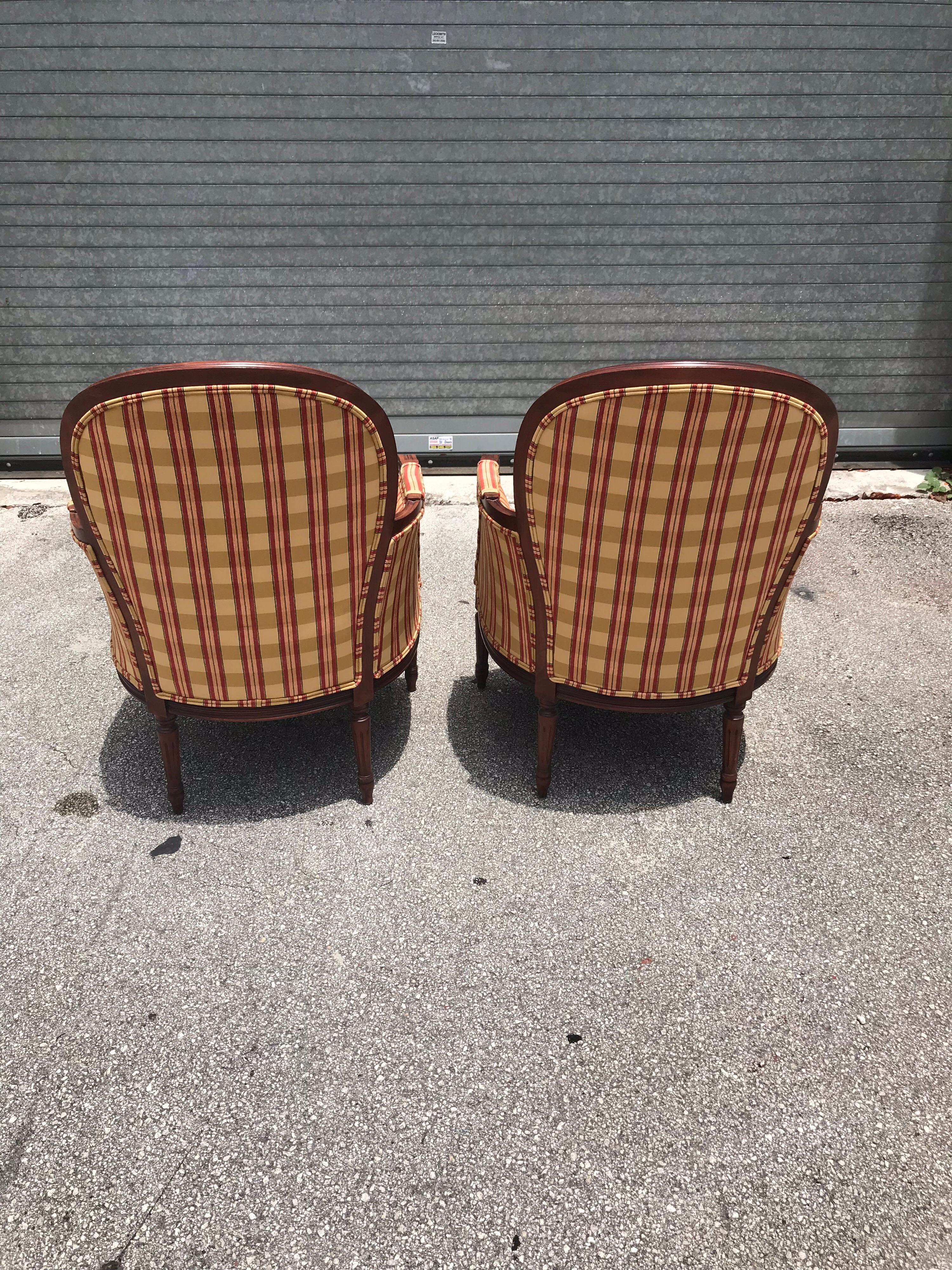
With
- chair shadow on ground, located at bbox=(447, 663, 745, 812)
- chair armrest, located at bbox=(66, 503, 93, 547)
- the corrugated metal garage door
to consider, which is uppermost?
the corrugated metal garage door

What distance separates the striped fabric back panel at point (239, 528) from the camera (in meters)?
1.86

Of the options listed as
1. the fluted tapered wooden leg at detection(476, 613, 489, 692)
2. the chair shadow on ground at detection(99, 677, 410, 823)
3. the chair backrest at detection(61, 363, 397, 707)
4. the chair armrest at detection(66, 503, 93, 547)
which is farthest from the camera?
the fluted tapered wooden leg at detection(476, 613, 489, 692)

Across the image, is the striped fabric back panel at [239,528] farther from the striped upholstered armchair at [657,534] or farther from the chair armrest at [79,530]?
the striped upholstered armchair at [657,534]

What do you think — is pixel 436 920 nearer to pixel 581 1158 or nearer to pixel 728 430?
pixel 581 1158

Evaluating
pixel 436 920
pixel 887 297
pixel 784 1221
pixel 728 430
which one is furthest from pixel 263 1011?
pixel 887 297

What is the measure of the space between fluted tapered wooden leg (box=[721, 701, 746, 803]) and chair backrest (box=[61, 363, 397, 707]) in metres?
1.11

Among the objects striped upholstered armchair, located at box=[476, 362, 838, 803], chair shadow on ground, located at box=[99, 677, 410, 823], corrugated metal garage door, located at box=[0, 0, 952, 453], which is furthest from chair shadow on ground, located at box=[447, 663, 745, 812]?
corrugated metal garage door, located at box=[0, 0, 952, 453]

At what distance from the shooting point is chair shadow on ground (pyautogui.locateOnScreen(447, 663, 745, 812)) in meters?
2.64

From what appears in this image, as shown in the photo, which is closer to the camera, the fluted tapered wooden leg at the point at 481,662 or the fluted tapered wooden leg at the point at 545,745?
the fluted tapered wooden leg at the point at 545,745

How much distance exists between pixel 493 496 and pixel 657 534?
66cm

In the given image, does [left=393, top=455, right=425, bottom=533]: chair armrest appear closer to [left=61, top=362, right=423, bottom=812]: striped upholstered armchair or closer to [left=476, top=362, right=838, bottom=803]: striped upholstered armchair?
[left=61, top=362, right=423, bottom=812]: striped upholstered armchair

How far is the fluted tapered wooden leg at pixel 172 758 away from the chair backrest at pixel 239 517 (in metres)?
0.12

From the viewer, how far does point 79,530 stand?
2.15m

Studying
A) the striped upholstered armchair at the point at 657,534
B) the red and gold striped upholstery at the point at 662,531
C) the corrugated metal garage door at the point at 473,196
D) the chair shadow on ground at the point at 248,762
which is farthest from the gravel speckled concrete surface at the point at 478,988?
the corrugated metal garage door at the point at 473,196
